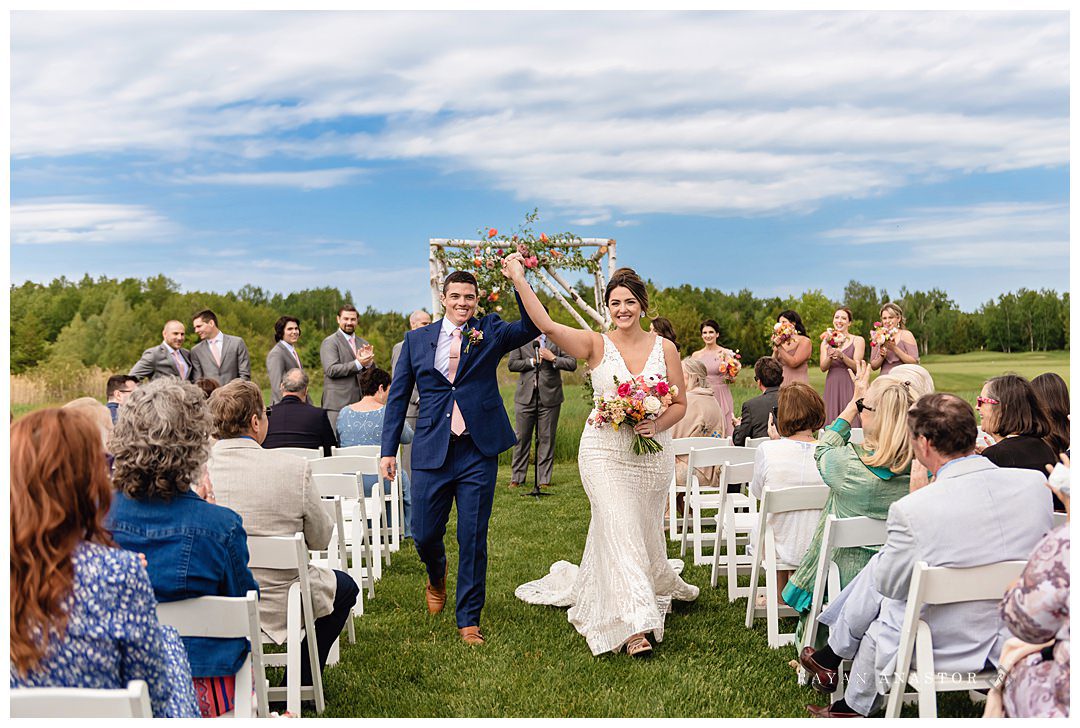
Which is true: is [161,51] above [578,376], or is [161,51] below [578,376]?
above

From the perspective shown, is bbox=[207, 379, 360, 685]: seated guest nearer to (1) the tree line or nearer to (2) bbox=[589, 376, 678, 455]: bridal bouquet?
(2) bbox=[589, 376, 678, 455]: bridal bouquet

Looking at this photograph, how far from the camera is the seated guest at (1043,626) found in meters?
2.47

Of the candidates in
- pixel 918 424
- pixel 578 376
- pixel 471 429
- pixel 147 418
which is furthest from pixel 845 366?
pixel 578 376

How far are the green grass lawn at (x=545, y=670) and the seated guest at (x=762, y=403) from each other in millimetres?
1886

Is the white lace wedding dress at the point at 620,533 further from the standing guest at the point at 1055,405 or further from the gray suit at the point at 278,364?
the gray suit at the point at 278,364

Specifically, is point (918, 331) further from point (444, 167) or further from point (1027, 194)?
point (444, 167)

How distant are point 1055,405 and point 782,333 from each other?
531cm

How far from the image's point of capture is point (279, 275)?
93.6 feet

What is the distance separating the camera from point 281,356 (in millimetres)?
10195

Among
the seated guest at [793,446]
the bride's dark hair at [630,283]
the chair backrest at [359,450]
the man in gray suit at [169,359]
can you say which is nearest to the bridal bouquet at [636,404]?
the bride's dark hair at [630,283]

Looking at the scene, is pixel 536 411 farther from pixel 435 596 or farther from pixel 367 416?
pixel 435 596

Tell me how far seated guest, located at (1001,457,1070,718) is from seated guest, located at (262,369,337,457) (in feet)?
18.0

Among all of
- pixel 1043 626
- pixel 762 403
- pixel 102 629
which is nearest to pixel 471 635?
pixel 102 629

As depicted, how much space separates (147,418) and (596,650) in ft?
9.59
